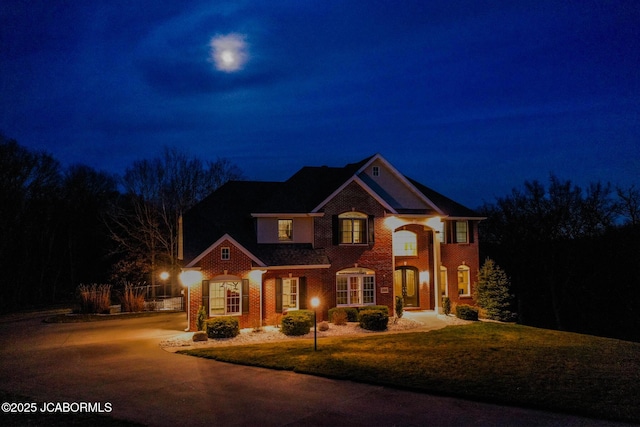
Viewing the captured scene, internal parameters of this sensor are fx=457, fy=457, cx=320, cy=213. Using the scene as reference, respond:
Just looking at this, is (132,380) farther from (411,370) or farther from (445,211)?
(445,211)

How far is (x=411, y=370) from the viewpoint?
13.7 metres

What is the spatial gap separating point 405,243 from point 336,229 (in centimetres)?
515

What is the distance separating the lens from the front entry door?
2714 centimetres

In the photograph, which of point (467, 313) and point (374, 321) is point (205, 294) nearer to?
point (374, 321)

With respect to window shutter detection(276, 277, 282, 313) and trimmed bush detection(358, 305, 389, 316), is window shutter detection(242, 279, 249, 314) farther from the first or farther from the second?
trimmed bush detection(358, 305, 389, 316)

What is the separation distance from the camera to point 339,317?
2277 centimetres

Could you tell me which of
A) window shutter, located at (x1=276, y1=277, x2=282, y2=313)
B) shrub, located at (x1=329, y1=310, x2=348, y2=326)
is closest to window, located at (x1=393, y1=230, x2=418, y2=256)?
shrub, located at (x1=329, y1=310, x2=348, y2=326)

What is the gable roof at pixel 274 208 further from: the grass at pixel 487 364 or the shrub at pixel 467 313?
the grass at pixel 487 364

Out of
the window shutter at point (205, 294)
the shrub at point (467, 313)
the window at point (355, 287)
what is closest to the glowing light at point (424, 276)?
the shrub at point (467, 313)

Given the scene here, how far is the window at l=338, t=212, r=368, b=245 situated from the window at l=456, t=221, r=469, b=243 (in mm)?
7119

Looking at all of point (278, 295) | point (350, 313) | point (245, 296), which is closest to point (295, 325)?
point (278, 295)

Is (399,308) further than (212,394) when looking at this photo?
Yes

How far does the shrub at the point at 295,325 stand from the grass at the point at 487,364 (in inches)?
53.1

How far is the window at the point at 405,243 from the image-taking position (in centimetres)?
2708
